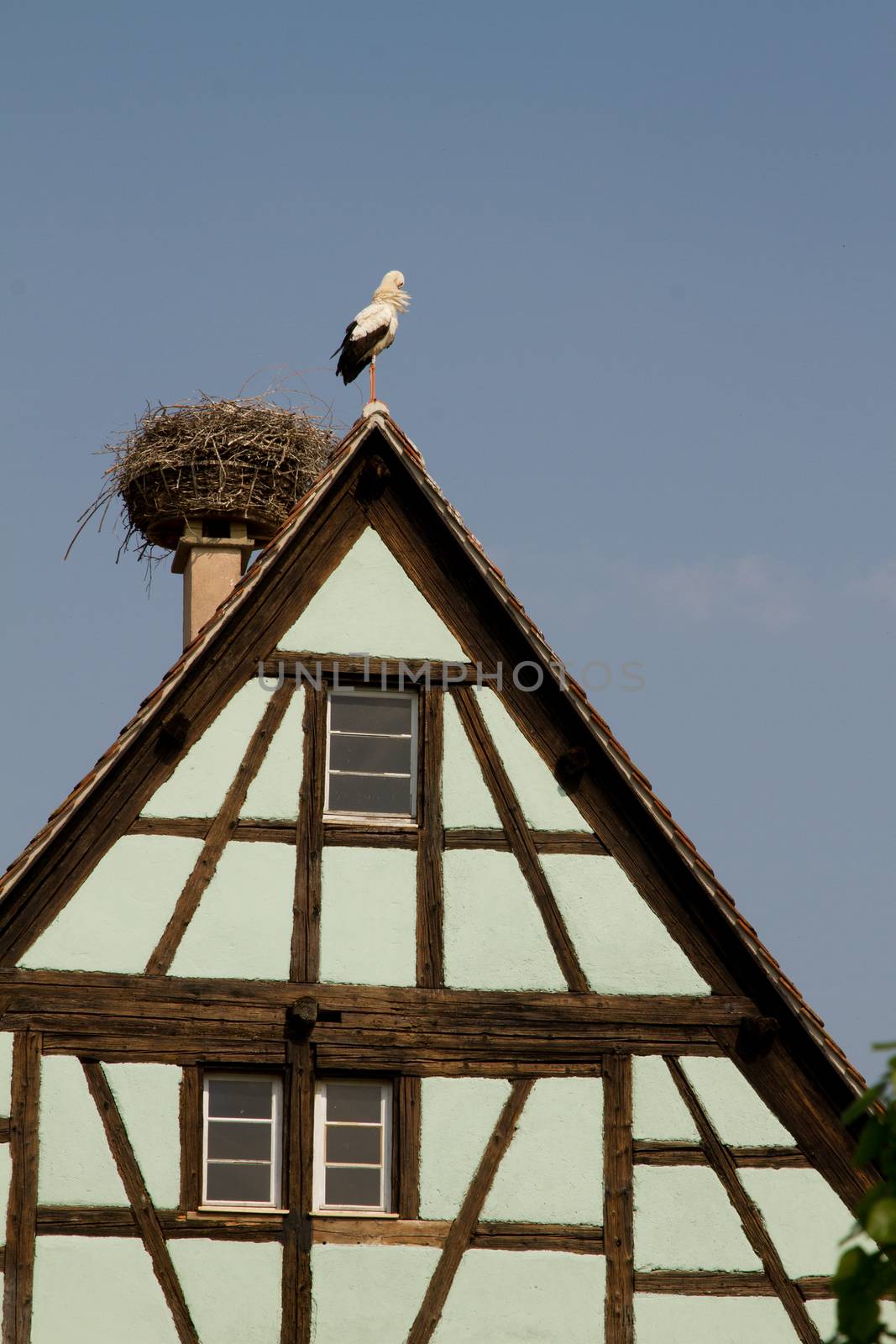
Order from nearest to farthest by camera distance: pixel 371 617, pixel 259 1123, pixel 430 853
→ pixel 259 1123
pixel 430 853
pixel 371 617

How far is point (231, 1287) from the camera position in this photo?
10.5 m

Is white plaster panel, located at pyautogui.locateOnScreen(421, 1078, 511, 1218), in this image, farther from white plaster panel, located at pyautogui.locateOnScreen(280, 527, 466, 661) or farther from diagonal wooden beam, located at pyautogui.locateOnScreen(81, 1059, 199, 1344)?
white plaster panel, located at pyautogui.locateOnScreen(280, 527, 466, 661)

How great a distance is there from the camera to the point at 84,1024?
10.8 metres

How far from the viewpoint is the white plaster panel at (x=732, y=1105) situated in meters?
11.1

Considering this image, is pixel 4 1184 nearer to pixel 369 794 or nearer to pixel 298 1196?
pixel 298 1196

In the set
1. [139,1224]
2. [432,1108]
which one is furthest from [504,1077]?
[139,1224]

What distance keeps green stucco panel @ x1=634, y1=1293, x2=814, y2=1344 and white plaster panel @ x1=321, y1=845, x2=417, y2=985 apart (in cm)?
202

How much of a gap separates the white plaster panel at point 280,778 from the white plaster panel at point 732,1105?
8.07 ft

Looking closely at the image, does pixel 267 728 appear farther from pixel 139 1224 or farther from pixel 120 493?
pixel 120 493

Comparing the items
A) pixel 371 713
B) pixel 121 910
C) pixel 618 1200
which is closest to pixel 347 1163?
pixel 618 1200

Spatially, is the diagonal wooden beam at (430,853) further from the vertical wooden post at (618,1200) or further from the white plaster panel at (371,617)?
the vertical wooden post at (618,1200)

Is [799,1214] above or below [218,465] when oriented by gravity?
below

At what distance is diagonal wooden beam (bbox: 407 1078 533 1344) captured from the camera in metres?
10.5

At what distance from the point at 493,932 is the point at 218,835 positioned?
59.4 inches
